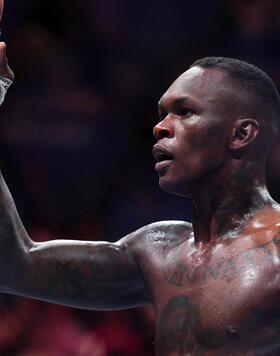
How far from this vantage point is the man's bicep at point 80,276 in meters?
1.37

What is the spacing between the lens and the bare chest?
1103mm

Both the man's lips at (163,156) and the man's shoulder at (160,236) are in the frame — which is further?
the man's shoulder at (160,236)

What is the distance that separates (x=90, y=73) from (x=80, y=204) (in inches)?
19.4

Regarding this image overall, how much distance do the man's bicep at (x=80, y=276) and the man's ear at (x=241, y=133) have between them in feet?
1.13

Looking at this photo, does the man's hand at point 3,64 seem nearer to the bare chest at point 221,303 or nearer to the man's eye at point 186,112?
the man's eye at point 186,112

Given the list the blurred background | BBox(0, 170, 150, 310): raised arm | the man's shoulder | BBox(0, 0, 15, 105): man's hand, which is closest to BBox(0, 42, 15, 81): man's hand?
BBox(0, 0, 15, 105): man's hand

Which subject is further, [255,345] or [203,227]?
[203,227]

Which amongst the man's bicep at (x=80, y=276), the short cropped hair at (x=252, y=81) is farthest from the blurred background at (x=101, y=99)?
the short cropped hair at (x=252, y=81)

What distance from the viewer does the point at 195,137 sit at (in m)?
1.26

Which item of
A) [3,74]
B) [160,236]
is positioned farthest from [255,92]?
[3,74]

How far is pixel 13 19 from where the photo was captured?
2377mm

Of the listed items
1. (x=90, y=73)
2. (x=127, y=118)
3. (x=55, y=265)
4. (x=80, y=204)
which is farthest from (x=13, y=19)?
(x=55, y=265)

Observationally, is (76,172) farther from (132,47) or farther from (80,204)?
(132,47)

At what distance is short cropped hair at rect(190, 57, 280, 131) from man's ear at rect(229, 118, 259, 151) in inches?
2.1
